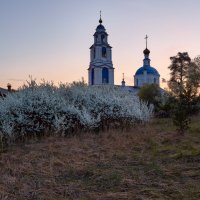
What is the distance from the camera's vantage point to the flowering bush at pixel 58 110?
11977 millimetres

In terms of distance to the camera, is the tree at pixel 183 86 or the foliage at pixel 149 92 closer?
the tree at pixel 183 86

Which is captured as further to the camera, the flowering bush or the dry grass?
the flowering bush

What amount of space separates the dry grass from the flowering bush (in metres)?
2.31

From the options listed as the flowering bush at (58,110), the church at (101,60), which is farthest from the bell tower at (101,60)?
the flowering bush at (58,110)

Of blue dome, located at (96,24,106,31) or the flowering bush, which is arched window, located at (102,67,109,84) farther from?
the flowering bush

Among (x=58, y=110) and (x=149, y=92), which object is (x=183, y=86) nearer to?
(x=149, y=92)

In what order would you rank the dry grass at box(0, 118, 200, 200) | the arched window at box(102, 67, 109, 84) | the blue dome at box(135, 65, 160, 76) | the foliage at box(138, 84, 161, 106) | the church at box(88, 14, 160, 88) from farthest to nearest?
the blue dome at box(135, 65, 160, 76), the arched window at box(102, 67, 109, 84), the church at box(88, 14, 160, 88), the foliage at box(138, 84, 161, 106), the dry grass at box(0, 118, 200, 200)

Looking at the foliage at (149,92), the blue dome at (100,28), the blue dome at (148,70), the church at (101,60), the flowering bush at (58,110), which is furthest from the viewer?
the blue dome at (148,70)

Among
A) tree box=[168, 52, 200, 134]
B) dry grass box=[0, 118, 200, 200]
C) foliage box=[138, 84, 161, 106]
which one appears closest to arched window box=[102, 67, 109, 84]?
tree box=[168, 52, 200, 134]

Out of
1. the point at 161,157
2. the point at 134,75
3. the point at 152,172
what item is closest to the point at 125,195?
the point at 152,172

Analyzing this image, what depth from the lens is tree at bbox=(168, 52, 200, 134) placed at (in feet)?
40.1

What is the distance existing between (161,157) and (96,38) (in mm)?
59609

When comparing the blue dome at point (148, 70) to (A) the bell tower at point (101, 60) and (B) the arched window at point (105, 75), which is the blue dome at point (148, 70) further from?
(B) the arched window at point (105, 75)

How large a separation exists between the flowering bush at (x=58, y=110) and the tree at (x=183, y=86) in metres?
2.84
